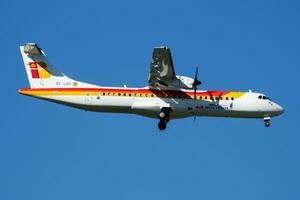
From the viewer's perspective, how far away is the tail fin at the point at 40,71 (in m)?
43.0

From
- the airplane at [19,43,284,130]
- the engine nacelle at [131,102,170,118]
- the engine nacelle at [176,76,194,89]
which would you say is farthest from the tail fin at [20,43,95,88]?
the engine nacelle at [176,76,194,89]

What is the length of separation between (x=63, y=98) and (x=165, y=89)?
269 inches

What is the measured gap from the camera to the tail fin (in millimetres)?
43031

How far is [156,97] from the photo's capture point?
4216 centimetres

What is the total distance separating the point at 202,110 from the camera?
42281mm

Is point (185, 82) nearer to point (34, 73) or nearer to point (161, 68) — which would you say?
point (161, 68)

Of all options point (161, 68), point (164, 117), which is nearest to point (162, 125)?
point (164, 117)

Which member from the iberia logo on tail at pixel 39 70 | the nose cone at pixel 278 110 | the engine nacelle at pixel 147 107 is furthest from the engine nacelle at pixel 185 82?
the iberia logo on tail at pixel 39 70

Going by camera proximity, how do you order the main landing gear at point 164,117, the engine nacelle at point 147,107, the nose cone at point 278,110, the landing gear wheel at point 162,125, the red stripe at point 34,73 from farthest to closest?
the nose cone at point 278,110 → the red stripe at point 34,73 → the landing gear wheel at point 162,125 → the main landing gear at point 164,117 → the engine nacelle at point 147,107

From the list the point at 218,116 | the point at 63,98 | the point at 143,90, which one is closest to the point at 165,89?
the point at 143,90

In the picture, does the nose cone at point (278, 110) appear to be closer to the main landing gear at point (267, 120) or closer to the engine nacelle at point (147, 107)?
the main landing gear at point (267, 120)

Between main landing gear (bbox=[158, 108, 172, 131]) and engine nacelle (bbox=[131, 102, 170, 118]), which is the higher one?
engine nacelle (bbox=[131, 102, 170, 118])

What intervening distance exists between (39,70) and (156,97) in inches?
333

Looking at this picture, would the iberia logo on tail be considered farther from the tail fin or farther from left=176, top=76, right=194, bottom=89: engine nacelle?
left=176, top=76, right=194, bottom=89: engine nacelle
